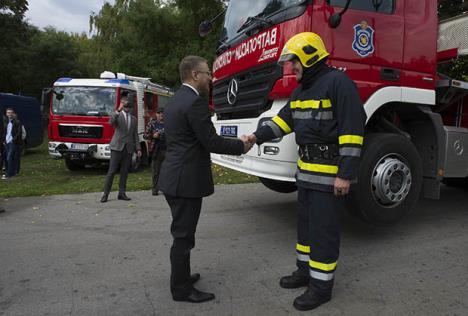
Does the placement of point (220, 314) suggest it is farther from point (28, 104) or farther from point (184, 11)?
point (184, 11)

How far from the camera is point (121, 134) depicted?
23.7ft

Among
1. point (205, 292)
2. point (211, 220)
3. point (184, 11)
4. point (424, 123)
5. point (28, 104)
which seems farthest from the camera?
point (184, 11)

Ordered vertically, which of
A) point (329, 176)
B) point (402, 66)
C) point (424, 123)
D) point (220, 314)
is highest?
point (402, 66)

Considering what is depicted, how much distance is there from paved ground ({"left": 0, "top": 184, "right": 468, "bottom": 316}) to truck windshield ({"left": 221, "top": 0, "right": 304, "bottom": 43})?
2.32m

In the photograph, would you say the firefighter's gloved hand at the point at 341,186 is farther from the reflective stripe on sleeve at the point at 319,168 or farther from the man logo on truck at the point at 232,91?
the man logo on truck at the point at 232,91

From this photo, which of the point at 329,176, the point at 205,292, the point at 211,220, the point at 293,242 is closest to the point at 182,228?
the point at 205,292

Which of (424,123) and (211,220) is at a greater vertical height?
(424,123)

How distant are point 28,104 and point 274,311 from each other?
1600 centimetres

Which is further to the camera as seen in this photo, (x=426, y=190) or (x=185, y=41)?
(x=185, y=41)

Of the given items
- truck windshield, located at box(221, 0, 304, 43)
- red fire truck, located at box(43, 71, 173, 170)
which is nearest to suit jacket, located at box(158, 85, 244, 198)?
truck windshield, located at box(221, 0, 304, 43)

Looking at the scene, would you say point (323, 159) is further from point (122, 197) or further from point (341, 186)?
point (122, 197)

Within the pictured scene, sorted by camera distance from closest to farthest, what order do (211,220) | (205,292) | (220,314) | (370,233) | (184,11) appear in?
(220,314), (205,292), (370,233), (211,220), (184,11)

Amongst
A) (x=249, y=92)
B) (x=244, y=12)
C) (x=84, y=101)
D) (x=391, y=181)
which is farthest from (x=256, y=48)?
(x=84, y=101)

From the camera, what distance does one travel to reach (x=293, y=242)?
14.9 ft
